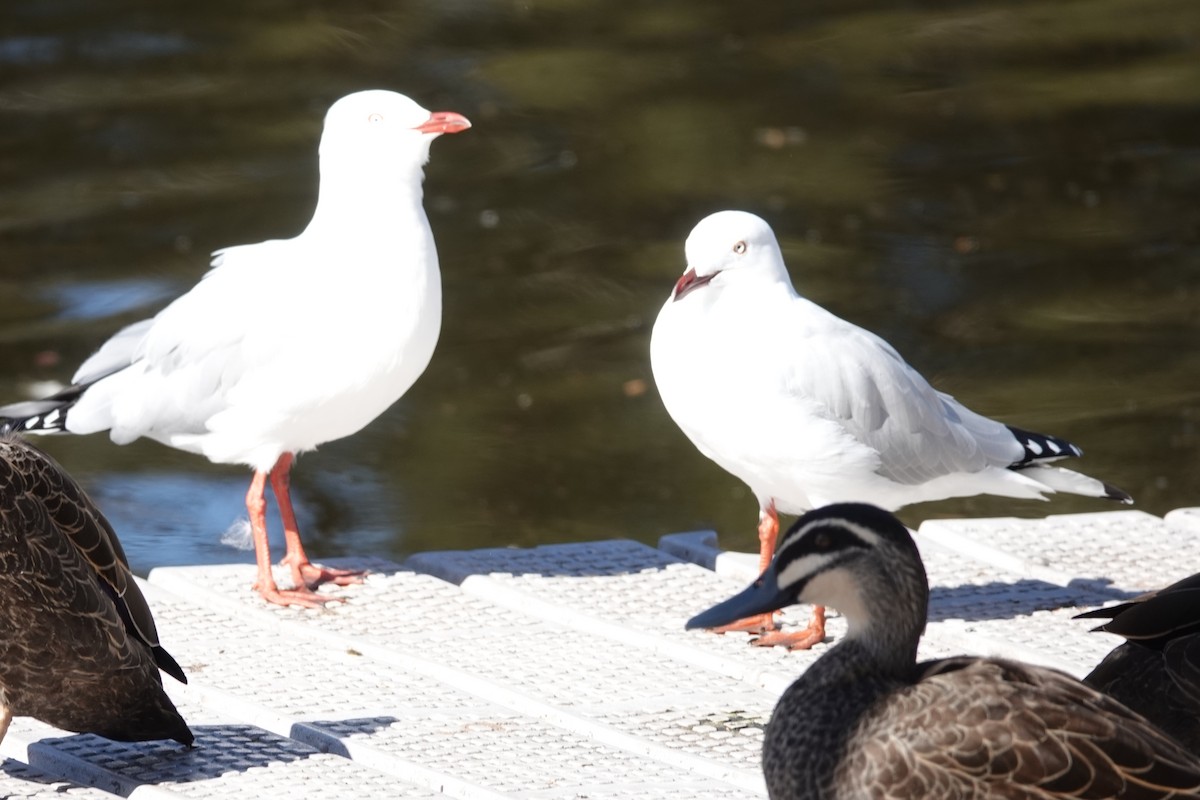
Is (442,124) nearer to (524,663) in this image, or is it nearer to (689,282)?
(689,282)

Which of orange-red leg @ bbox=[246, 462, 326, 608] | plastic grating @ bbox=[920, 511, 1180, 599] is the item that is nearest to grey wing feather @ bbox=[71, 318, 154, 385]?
orange-red leg @ bbox=[246, 462, 326, 608]

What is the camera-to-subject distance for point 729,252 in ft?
17.7

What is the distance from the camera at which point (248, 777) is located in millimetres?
4062

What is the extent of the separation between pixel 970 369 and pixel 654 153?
352 cm

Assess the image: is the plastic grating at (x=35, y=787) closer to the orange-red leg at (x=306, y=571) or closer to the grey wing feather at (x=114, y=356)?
the orange-red leg at (x=306, y=571)

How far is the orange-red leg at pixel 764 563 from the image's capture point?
5.26 m

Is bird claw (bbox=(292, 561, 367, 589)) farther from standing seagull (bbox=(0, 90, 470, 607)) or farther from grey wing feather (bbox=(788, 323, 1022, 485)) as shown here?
grey wing feather (bbox=(788, 323, 1022, 485))

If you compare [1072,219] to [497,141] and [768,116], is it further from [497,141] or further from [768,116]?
[497,141]

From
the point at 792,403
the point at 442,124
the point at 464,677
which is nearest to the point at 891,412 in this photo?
the point at 792,403

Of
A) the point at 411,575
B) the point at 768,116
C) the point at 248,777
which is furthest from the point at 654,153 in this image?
the point at 248,777

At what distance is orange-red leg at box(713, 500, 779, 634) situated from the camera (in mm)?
5258

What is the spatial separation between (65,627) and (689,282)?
6.46ft

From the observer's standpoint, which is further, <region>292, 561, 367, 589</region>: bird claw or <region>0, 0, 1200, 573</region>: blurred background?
<region>0, 0, 1200, 573</region>: blurred background

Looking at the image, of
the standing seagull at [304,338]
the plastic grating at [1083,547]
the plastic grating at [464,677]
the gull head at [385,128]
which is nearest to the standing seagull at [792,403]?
the plastic grating at [1083,547]
